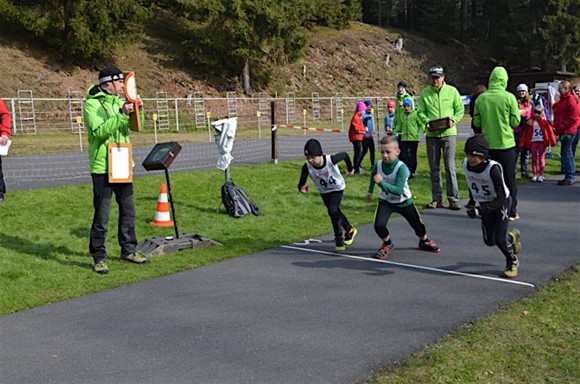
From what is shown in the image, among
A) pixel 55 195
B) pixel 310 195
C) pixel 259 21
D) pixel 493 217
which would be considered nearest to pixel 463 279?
pixel 493 217

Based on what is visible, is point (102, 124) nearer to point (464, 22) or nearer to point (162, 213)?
point (162, 213)

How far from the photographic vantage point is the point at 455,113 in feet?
33.9

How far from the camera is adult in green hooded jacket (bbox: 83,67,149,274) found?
6598mm

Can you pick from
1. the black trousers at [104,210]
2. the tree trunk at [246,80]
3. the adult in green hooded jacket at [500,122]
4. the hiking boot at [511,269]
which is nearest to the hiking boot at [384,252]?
the hiking boot at [511,269]

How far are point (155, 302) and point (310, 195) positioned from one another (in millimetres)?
6376

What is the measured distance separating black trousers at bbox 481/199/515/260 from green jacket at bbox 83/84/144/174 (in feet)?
12.8

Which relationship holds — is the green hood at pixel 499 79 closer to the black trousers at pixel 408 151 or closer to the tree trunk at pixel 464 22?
the black trousers at pixel 408 151

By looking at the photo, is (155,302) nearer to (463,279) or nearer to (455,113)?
(463,279)

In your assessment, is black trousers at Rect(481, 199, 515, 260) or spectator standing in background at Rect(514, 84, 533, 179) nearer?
black trousers at Rect(481, 199, 515, 260)

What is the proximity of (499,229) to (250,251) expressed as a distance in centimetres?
308

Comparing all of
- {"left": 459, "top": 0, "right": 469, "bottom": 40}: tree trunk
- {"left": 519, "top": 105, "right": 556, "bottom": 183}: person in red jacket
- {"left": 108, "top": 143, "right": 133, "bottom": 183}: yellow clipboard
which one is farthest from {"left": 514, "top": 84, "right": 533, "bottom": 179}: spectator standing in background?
{"left": 459, "top": 0, "right": 469, "bottom": 40}: tree trunk

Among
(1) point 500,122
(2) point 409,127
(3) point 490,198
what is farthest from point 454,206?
(3) point 490,198

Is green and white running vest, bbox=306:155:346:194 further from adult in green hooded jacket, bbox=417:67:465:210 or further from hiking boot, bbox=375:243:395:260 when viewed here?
adult in green hooded jacket, bbox=417:67:465:210

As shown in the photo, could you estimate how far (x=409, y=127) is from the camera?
42.4 feet
